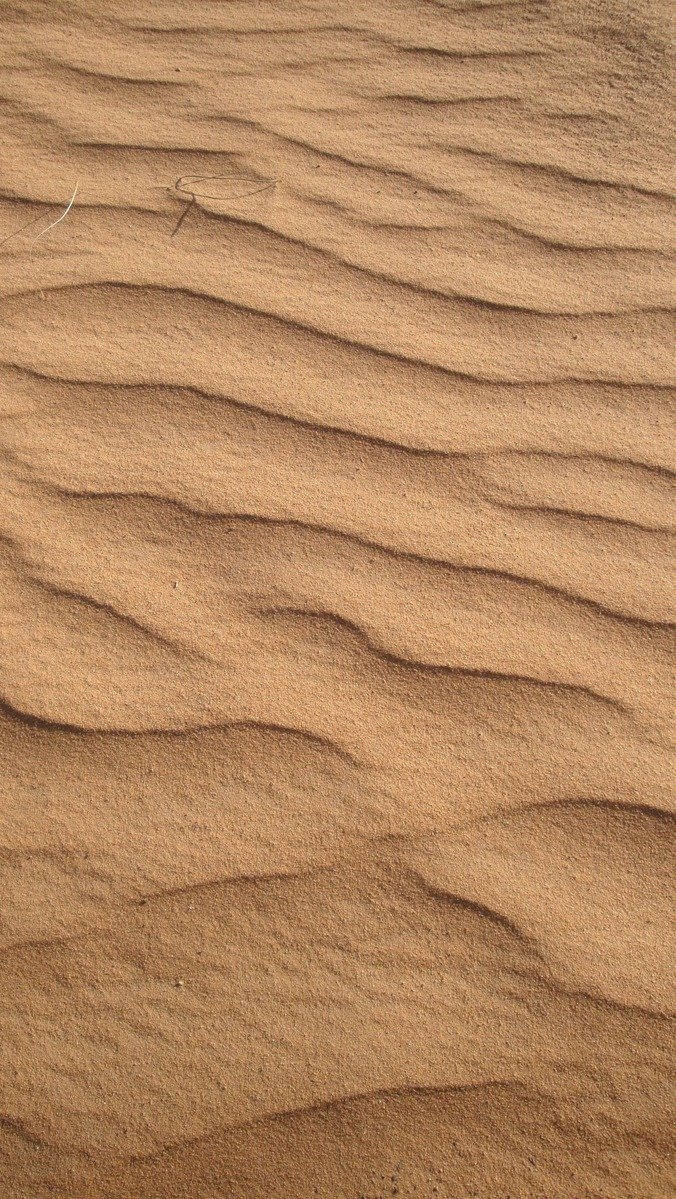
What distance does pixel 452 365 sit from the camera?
196 cm

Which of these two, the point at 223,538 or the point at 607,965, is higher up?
the point at 223,538

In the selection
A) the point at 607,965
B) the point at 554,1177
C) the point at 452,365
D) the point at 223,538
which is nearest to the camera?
the point at 554,1177

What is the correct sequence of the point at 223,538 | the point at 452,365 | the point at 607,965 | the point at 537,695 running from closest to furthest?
the point at 607,965 < the point at 537,695 < the point at 223,538 < the point at 452,365

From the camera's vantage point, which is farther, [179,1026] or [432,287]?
[432,287]

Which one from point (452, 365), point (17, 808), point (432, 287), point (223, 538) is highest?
point (432, 287)

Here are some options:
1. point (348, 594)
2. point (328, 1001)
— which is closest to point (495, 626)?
point (348, 594)

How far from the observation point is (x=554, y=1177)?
1.31 metres

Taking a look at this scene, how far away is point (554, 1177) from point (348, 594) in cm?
88

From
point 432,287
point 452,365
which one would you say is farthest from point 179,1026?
point 432,287

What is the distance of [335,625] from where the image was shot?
1.67 m

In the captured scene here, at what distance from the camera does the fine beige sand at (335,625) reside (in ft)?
4.44

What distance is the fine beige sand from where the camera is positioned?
1.35 meters

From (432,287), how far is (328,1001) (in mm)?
1369

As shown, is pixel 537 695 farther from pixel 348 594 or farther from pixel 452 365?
pixel 452 365
